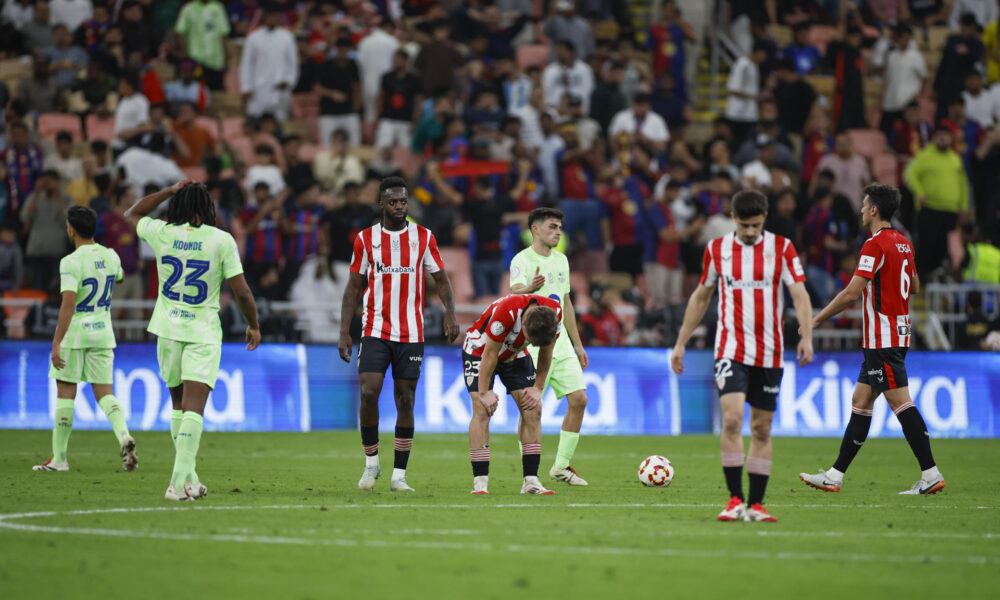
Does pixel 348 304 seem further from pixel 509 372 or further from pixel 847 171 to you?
pixel 847 171

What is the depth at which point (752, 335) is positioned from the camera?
906 cm

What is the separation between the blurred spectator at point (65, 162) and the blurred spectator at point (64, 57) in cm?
208

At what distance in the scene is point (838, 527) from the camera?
29.9ft

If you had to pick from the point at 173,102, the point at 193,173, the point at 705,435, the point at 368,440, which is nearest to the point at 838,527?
the point at 368,440

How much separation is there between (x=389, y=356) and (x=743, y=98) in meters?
15.5

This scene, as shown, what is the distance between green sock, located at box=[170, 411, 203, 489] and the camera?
9.95m

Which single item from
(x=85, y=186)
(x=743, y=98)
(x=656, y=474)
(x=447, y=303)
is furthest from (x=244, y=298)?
(x=743, y=98)

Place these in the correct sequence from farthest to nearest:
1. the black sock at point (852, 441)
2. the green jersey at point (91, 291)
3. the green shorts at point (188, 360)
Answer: the green jersey at point (91, 291) → the black sock at point (852, 441) → the green shorts at point (188, 360)

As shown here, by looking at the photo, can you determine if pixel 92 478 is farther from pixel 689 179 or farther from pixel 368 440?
pixel 689 179

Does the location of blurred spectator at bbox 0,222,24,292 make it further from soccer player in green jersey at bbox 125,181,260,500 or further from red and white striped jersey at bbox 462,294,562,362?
red and white striped jersey at bbox 462,294,562,362

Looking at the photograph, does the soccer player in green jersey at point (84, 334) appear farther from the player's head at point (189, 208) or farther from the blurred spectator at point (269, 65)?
the blurred spectator at point (269, 65)

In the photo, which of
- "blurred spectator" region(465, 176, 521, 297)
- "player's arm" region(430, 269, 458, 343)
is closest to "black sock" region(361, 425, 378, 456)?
"player's arm" region(430, 269, 458, 343)

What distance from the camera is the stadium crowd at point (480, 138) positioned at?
21703 millimetres

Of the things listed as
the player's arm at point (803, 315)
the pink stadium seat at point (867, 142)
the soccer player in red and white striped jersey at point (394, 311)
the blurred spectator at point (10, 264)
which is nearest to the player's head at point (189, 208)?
the soccer player in red and white striped jersey at point (394, 311)
